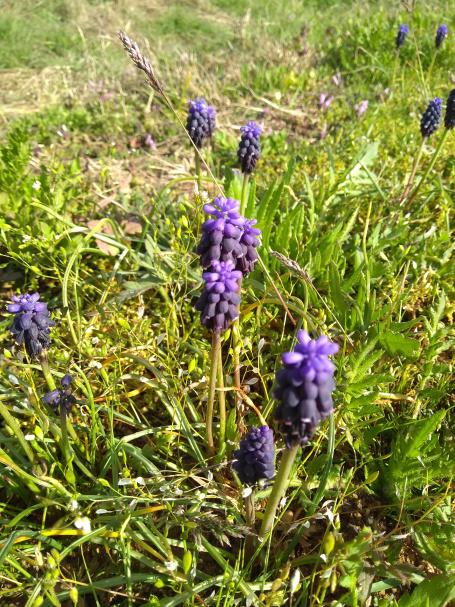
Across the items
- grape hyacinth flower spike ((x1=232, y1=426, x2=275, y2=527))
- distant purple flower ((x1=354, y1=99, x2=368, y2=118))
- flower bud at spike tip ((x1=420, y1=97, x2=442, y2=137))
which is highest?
flower bud at spike tip ((x1=420, y1=97, x2=442, y2=137))

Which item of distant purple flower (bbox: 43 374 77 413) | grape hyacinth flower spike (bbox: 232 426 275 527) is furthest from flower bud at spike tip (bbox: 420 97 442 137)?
distant purple flower (bbox: 43 374 77 413)

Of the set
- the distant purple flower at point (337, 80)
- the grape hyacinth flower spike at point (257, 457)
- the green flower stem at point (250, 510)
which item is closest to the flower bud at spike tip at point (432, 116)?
the distant purple flower at point (337, 80)

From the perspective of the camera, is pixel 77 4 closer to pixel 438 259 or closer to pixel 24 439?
pixel 438 259

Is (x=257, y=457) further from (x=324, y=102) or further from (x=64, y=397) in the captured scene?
(x=324, y=102)

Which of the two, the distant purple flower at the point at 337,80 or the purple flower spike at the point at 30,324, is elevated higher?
the distant purple flower at the point at 337,80

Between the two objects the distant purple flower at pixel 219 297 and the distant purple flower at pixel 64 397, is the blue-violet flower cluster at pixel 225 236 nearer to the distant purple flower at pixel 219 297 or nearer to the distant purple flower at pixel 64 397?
the distant purple flower at pixel 219 297

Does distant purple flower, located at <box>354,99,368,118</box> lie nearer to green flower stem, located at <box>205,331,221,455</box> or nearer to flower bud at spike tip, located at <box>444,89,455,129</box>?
flower bud at spike tip, located at <box>444,89,455,129</box>

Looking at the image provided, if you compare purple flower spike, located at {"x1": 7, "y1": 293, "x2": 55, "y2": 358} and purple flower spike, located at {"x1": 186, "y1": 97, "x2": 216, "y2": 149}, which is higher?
purple flower spike, located at {"x1": 186, "y1": 97, "x2": 216, "y2": 149}
